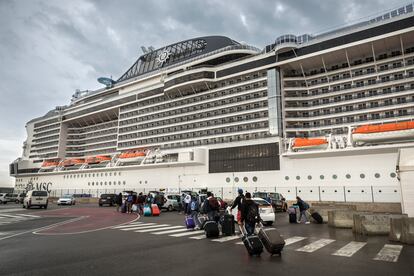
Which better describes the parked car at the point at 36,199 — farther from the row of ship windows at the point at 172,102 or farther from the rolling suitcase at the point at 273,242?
the rolling suitcase at the point at 273,242

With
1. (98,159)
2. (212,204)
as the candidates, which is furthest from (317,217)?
(98,159)

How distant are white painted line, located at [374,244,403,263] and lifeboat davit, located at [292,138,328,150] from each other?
80.4 ft

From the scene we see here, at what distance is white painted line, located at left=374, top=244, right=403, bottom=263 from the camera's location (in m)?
7.09

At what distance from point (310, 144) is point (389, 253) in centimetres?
2600

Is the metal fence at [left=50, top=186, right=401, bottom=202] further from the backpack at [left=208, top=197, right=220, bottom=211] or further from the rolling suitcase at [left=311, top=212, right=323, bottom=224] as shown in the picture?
the backpack at [left=208, top=197, right=220, bottom=211]

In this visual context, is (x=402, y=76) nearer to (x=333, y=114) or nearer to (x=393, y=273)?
(x=333, y=114)

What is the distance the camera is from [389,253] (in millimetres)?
7820

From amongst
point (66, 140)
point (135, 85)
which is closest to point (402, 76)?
point (135, 85)

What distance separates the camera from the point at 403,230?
9.33 meters

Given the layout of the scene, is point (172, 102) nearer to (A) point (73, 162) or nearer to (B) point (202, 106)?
(B) point (202, 106)

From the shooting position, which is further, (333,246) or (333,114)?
(333,114)

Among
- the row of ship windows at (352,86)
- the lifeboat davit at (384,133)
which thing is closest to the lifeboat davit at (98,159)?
the row of ship windows at (352,86)

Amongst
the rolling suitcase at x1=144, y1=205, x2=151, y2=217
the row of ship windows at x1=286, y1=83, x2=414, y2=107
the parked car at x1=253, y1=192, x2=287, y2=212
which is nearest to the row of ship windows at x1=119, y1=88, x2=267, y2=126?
the row of ship windows at x1=286, y1=83, x2=414, y2=107

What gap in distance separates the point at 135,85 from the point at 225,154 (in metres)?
30.9
